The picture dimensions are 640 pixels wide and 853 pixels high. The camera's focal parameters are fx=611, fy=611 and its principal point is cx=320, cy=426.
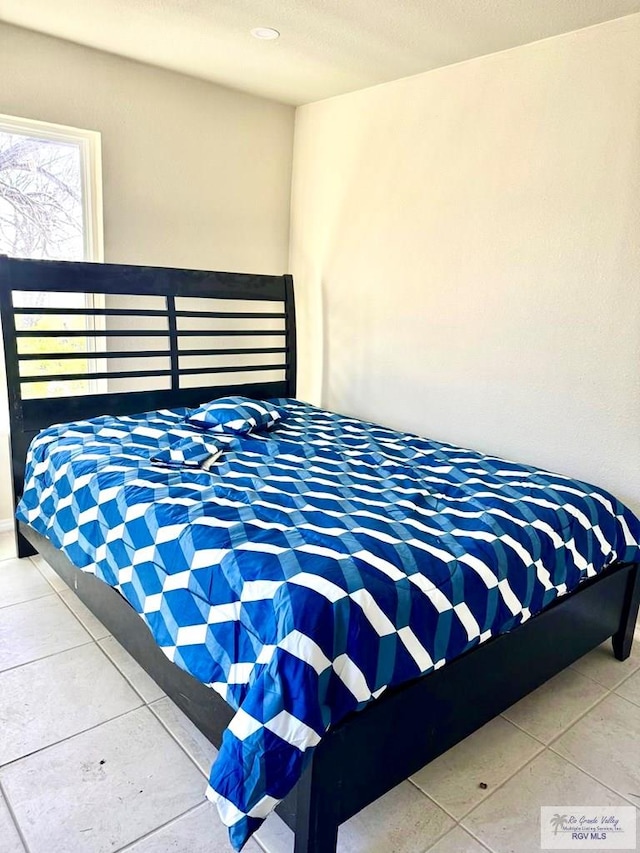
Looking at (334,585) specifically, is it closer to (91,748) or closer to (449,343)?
(91,748)

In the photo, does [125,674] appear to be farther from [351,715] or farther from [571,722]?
[571,722]

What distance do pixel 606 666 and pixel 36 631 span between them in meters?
2.16

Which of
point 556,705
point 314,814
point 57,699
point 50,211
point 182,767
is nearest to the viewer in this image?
point 314,814

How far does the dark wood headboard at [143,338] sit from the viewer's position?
9.07 feet

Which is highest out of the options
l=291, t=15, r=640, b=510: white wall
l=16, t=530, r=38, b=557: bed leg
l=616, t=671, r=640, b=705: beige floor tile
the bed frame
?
l=291, t=15, r=640, b=510: white wall

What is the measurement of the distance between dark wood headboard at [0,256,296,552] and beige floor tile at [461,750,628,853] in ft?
7.49

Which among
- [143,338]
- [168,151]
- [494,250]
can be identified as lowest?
[143,338]

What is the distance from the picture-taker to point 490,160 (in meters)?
2.77

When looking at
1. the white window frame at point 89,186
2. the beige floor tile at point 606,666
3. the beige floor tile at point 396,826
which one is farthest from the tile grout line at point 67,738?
the white window frame at point 89,186

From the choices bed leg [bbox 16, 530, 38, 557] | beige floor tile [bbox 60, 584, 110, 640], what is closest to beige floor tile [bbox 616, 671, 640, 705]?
beige floor tile [bbox 60, 584, 110, 640]

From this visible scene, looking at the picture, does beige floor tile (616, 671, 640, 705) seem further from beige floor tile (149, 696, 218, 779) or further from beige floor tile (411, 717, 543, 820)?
beige floor tile (149, 696, 218, 779)

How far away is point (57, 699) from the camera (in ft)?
6.44

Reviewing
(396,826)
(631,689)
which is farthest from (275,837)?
(631,689)

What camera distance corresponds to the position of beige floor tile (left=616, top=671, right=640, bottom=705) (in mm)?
2125
